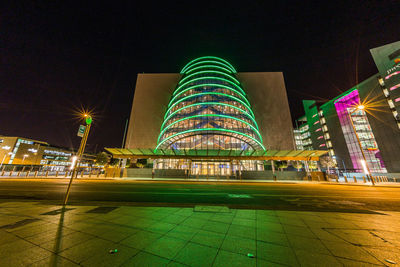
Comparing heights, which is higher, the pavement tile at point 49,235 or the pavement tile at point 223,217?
the pavement tile at point 223,217

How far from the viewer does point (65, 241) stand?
10.0 ft

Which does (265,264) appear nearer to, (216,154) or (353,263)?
(353,263)

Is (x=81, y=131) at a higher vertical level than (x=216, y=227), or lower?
higher

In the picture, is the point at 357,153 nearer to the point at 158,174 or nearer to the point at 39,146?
the point at 158,174

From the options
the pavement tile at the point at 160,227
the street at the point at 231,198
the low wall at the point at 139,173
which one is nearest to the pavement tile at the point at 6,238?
the pavement tile at the point at 160,227

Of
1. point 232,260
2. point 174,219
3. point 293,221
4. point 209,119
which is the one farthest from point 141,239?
point 209,119

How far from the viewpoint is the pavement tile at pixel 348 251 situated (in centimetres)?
253

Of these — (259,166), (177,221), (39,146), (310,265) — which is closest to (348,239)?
(310,265)

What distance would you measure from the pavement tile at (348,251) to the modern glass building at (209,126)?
23275 millimetres

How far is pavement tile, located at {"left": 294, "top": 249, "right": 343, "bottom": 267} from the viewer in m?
2.39

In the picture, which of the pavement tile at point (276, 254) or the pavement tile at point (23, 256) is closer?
the pavement tile at point (23, 256)

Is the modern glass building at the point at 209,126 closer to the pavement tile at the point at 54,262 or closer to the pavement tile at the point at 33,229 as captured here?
the pavement tile at the point at 33,229

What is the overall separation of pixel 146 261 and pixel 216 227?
2.20m

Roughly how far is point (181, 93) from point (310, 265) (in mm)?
42709
